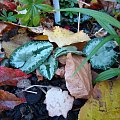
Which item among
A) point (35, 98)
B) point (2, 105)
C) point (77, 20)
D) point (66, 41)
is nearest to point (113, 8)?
point (77, 20)

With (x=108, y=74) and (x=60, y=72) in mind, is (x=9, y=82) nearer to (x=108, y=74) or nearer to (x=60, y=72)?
(x=60, y=72)

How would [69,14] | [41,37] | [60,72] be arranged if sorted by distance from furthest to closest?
[69,14], [41,37], [60,72]

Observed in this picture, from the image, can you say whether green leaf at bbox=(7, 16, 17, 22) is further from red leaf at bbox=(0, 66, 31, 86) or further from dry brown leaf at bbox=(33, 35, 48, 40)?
red leaf at bbox=(0, 66, 31, 86)

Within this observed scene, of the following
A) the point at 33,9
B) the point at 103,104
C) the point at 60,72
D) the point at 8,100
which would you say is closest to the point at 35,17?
the point at 33,9

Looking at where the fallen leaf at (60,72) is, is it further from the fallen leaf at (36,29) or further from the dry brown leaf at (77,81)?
the fallen leaf at (36,29)

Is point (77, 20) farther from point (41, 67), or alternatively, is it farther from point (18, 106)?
point (18, 106)

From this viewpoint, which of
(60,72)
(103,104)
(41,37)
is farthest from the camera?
(41,37)
